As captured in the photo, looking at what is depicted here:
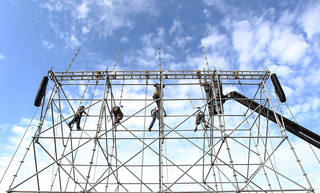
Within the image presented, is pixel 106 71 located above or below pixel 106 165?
above

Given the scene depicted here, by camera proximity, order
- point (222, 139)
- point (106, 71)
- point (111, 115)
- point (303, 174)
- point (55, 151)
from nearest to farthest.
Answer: point (303, 174)
point (222, 139)
point (55, 151)
point (106, 71)
point (111, 115)

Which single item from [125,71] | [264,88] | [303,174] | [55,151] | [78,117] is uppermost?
[125,71]

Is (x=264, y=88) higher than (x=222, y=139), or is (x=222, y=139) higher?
(x=264, y=88)

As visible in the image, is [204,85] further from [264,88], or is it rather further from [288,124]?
[288,124]

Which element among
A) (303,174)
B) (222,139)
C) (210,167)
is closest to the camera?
(303,174)

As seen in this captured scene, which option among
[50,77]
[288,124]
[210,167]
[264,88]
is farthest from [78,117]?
[288,124]

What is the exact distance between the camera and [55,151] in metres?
9.55

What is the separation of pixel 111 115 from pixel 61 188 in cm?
430

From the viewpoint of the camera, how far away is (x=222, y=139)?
842 centimetres

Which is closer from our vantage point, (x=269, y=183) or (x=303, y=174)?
(x=303, y=174)

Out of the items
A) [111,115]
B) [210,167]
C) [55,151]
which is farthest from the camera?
[210,167]

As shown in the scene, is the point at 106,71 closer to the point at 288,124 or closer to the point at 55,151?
the point at 55,151

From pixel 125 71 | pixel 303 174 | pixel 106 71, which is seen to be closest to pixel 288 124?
pixel 303 174

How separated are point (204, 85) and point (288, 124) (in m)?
5.62
